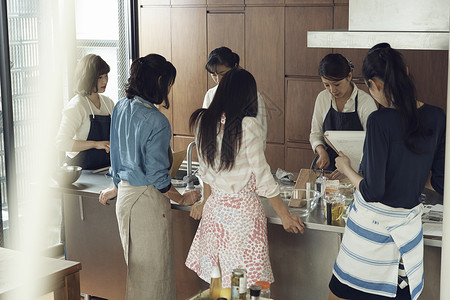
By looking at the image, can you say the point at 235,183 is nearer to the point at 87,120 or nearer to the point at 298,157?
the point at 87,120

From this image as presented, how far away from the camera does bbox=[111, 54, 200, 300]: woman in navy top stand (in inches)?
112

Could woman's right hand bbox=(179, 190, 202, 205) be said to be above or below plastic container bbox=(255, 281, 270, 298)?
above

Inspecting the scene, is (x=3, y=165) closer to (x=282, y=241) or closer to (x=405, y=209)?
(x=282, y=241)

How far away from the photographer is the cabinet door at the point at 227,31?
16.8 ft

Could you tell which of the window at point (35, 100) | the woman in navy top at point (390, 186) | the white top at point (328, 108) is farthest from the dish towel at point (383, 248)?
the window at point (35, 100)

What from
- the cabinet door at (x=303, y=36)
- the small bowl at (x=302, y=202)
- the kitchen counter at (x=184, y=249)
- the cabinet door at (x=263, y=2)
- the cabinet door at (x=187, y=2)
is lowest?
the kitchen counter at (x=184, y=249)

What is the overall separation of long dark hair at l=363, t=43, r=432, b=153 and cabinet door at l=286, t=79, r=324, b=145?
101 inches

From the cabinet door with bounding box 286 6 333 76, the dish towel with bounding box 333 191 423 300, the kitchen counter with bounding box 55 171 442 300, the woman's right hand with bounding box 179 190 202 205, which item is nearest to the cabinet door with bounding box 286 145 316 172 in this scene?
the cabinet door with bounding box 286 6 333 76

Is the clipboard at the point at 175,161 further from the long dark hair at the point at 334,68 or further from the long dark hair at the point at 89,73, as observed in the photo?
the long dark hair at the point at 334,68

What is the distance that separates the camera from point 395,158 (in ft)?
7.60

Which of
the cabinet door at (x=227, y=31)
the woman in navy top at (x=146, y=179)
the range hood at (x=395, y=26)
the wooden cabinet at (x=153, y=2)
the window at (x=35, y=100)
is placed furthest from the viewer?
the wooden cabinet at (x=153, y=2)

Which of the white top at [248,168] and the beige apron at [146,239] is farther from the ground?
the white top at [248,168]

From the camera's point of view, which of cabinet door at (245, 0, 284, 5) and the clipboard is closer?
the clipboard

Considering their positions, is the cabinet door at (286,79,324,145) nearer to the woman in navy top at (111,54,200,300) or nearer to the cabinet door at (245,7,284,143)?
the cabinet door at (245,7,284,143)
